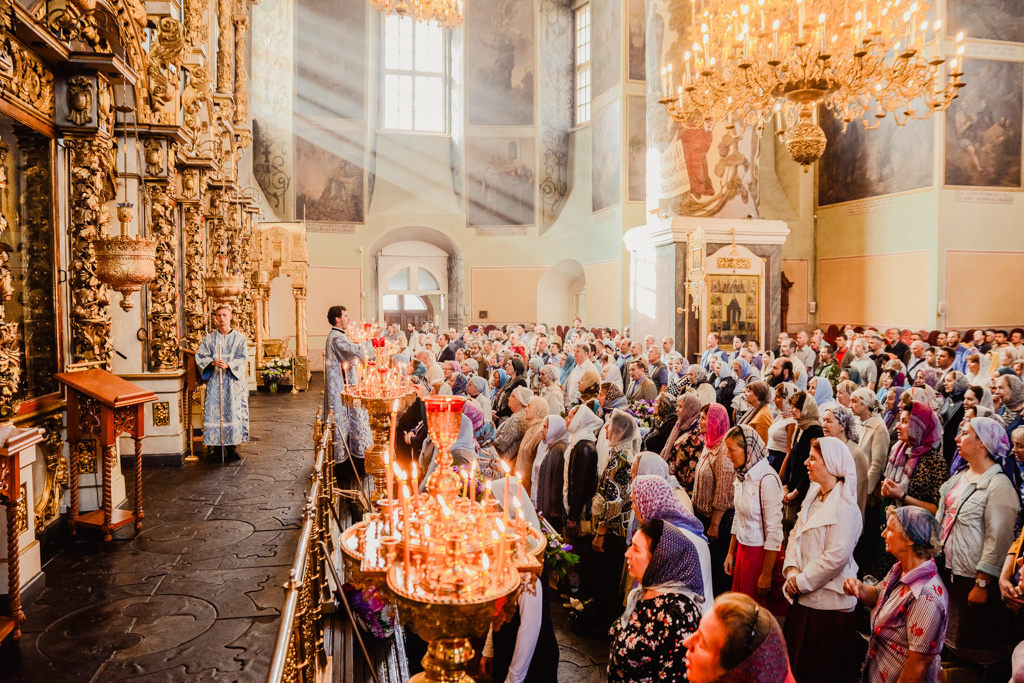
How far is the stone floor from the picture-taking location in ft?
11.0

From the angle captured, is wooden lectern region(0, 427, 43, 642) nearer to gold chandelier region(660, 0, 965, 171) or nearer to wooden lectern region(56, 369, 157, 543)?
wooden lectern region(56, 369, 157, 543)

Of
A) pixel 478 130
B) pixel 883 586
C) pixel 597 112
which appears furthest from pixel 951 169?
pixel 883 586

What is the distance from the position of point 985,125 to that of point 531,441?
16.4 m

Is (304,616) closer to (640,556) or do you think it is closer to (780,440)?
(640,556)

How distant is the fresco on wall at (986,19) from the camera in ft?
52.9

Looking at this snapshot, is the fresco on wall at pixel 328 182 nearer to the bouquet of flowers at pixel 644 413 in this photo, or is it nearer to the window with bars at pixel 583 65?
the window with bars at pixel 583 65

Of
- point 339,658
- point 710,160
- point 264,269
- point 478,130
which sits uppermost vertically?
point 478,130

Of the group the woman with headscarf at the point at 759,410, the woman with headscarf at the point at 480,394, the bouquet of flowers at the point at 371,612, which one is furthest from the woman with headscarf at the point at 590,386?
the bouquet of flowers at the point at 371,612

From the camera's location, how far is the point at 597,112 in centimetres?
2233

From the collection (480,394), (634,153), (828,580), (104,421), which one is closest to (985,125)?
(634,153)

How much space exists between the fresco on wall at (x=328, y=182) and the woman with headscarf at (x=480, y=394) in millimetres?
16340

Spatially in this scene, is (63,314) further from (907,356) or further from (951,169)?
(951,169)

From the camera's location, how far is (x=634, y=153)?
20.6 m

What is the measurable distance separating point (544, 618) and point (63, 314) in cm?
441
